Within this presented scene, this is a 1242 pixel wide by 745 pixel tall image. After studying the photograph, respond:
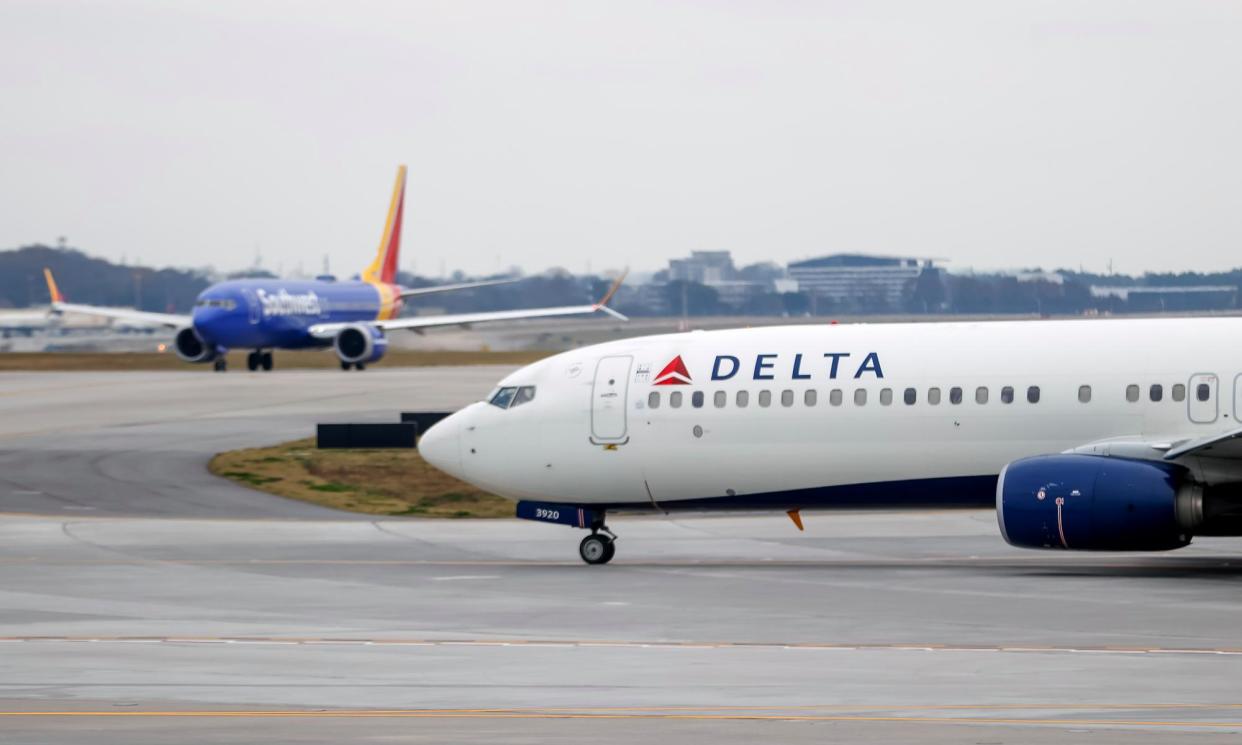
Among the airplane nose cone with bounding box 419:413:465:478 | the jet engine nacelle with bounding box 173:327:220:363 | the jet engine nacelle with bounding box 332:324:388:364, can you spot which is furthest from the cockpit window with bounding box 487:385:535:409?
the jet engine nacelle with bounding box 173:327:220:363

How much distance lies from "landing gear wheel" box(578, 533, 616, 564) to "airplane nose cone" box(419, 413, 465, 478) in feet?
7.37

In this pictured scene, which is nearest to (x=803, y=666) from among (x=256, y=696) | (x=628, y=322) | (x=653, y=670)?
(x=653, y=670)

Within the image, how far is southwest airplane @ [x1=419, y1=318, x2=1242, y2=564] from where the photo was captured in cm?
2412

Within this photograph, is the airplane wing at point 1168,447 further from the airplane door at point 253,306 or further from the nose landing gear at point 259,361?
the nose landing gear at point 259,361

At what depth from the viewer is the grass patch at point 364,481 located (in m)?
37.7

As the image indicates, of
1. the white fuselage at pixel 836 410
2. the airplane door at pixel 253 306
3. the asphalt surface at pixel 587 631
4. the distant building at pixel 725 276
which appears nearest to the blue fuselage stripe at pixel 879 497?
the white fuselage at pixel 836 410

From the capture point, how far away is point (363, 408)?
56.2 m

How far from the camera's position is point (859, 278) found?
44219 millimetres

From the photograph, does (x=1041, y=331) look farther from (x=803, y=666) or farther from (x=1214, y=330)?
(x=803, y=666)

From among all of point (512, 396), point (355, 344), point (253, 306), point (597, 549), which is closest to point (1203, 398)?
point (597, 549)

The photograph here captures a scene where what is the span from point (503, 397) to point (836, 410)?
5.22 metres

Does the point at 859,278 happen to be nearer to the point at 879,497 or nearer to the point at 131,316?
the point at 879,497

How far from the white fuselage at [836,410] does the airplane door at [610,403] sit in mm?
21

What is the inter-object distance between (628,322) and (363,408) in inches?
819
